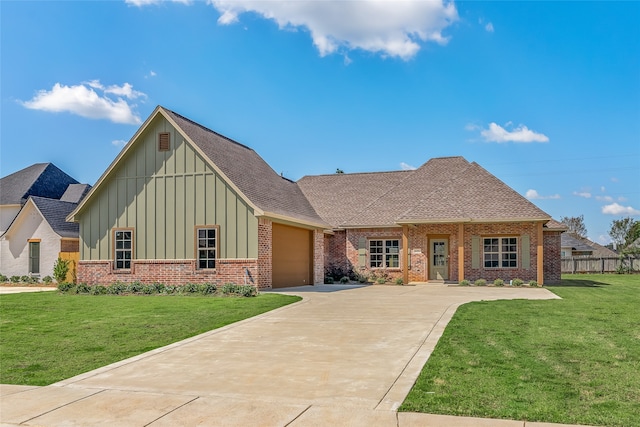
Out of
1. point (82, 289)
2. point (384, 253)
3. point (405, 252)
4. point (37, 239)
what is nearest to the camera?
point (82, 289)

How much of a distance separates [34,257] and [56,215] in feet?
7.82

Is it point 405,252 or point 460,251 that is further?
point 405,252

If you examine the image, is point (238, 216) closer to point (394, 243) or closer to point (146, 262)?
point (146, 262)

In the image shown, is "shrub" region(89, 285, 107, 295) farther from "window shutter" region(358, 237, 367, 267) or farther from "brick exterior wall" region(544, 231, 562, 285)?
"brick exterior wall" region(544, 231, 562, 285)

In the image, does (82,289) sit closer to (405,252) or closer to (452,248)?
(405,252)

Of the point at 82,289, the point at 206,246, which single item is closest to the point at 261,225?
the point at 206,246

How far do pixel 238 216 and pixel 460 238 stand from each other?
10.0m

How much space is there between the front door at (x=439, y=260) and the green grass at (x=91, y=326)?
11.4 meters

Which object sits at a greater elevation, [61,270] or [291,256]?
[291,256]

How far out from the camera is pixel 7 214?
32.8 meters

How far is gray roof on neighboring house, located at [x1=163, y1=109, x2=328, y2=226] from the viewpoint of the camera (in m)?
21.6

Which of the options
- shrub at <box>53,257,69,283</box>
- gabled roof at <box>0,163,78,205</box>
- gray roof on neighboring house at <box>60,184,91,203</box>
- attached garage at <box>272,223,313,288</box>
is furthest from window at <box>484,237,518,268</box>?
gabled roof at <box>0,163,78,205</box>

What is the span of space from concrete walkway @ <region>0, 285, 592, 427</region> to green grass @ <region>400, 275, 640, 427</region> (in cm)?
31

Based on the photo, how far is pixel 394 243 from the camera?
2794cm
